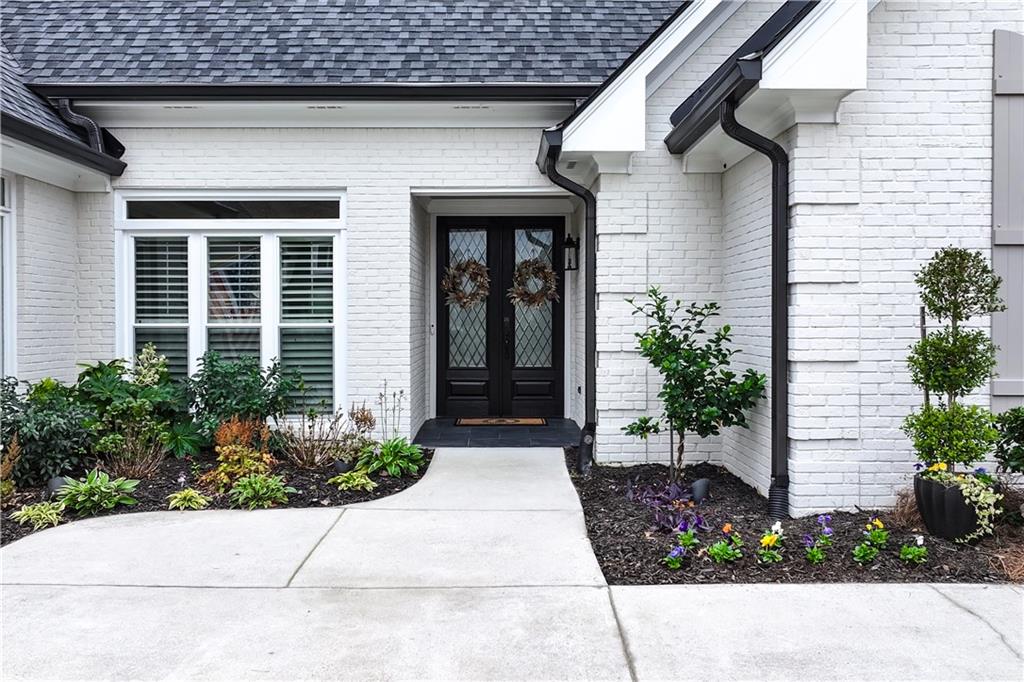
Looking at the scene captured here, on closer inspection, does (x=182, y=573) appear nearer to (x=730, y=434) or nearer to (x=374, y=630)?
(x=374, y=630)

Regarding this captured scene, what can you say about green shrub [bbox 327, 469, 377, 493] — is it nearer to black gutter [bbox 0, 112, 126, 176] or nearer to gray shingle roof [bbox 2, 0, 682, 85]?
black gutter [bbox 0, 112, 126, 176]

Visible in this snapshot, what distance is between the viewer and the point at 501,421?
9406mm

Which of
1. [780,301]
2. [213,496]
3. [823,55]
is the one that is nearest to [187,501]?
[213,496]

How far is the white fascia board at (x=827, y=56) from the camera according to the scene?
15.7ft

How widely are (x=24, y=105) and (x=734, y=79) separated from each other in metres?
5.92

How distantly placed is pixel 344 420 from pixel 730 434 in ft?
12.2

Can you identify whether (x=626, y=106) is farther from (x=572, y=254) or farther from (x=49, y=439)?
(x=49, y=439)

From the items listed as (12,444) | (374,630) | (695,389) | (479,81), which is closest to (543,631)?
(374,630)

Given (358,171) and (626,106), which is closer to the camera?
(626,106)

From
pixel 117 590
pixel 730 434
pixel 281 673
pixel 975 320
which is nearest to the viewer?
pixel 281 673

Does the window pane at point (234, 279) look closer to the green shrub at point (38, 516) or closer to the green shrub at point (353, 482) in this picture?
the green shrub at point (353, 482)

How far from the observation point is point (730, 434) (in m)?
6.81

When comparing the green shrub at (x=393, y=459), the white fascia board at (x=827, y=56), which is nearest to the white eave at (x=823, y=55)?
Result: the white fascia board at (x=827, y=56)

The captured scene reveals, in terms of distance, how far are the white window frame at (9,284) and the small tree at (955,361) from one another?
726 centimetres
